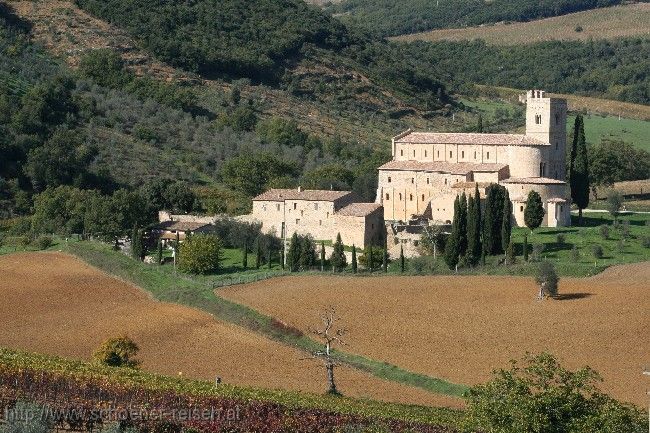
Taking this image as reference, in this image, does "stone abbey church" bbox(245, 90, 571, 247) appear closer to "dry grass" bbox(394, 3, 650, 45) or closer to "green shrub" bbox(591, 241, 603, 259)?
"green shrub" bbox(591, 241, 603, 259)

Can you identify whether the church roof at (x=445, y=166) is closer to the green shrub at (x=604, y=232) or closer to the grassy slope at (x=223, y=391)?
the green shrub at (x=604, y=232)

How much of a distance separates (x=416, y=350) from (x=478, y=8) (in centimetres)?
15145

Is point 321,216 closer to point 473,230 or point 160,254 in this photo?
point 160,254

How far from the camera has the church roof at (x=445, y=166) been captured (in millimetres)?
65250

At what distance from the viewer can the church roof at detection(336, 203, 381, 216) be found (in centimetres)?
6172

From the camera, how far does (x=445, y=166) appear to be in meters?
66.4

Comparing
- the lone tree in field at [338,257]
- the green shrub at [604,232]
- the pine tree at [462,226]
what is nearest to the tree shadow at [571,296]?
the pine tree at [462,226]

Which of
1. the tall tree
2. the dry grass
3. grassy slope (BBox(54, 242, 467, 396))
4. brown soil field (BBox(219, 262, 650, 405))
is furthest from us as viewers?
the dry grass

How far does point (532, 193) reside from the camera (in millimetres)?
60844

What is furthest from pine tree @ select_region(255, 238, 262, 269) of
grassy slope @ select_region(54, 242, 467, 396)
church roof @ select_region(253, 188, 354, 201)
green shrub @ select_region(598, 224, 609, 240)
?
green shrub @ select_region(598, 224, 609, 240)

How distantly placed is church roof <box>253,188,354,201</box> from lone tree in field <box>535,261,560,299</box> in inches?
546

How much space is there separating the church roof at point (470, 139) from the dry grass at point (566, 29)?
100040 millimetres

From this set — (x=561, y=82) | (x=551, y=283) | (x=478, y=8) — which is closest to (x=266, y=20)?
(x=561, y=82)

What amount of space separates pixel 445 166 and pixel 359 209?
6.13 m
